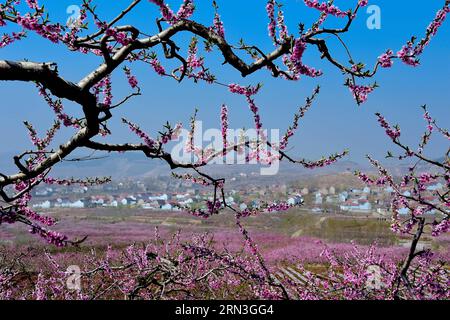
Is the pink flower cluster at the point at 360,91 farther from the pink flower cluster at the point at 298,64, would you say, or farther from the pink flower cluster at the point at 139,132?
Result: the pink flower cluster at the point at 139,132

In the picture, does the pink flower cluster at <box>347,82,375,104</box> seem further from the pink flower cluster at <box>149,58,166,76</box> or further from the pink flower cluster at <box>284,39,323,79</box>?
the pink flower cluster at <box>149,58,166,76</box>

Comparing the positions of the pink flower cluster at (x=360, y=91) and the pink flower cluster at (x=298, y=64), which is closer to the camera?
the pink flower cluster at (x=298, y=64)

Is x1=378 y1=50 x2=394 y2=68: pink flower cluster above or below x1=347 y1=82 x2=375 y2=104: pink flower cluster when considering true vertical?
above

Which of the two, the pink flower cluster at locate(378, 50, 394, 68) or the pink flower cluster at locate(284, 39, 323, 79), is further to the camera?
the pink flower cluster at locate(378, 50, 394, 68)

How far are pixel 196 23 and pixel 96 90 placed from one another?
5.46 feet

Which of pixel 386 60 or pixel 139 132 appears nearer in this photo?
pixel 386 60

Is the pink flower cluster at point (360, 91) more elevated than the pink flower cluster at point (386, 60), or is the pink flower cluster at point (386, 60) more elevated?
the pink flower cluster at point (386, 60)

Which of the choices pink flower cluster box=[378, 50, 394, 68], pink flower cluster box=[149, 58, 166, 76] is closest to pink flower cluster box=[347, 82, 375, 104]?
pink flower cluster box=[378, 50, 394, 68]

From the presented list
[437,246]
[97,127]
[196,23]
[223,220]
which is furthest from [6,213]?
[223,220]

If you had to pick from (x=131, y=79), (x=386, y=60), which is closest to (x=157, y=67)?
(x=131, y=79)

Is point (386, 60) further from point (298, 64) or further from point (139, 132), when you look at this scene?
point (139, 132)

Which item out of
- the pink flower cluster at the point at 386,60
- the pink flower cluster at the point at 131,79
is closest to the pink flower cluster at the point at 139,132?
the pink flower cluster at the point at 131,79

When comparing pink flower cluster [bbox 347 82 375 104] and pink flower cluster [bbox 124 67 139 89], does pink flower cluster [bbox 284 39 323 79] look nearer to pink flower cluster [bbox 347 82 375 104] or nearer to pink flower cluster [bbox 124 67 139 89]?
pink flower cluster [bbox 347 82 375 104]

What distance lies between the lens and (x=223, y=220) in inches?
2178
